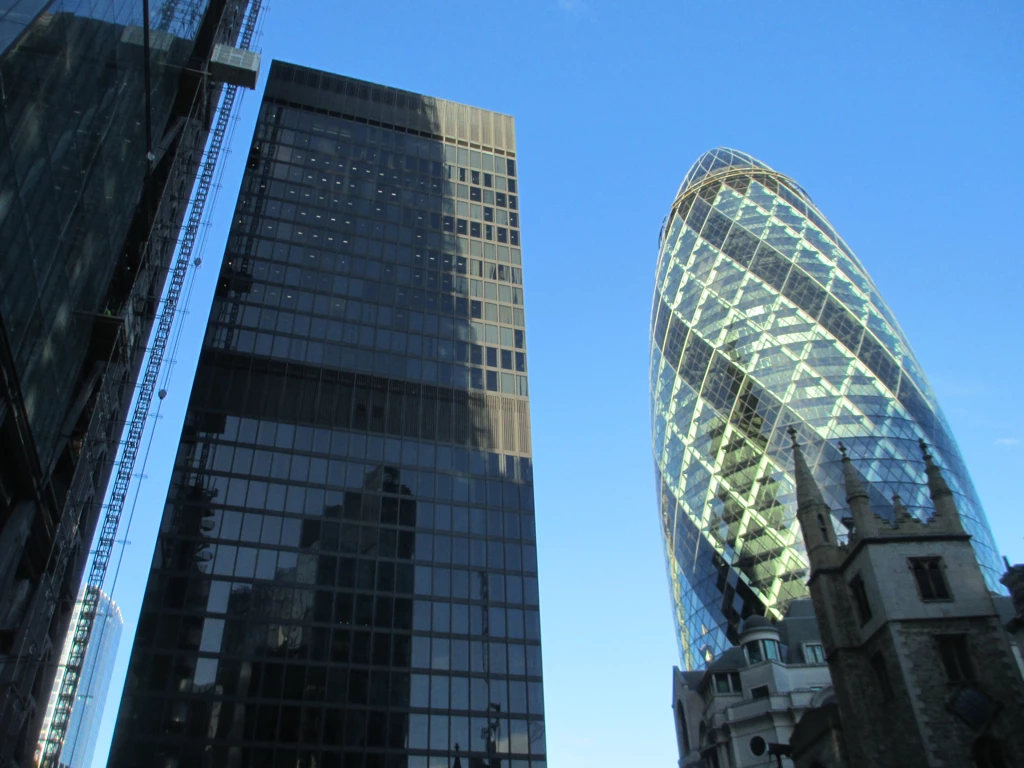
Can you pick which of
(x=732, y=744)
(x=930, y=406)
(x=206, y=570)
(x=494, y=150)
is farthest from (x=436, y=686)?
(x=930, y=406)

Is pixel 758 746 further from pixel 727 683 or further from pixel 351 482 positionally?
pixel 351 482

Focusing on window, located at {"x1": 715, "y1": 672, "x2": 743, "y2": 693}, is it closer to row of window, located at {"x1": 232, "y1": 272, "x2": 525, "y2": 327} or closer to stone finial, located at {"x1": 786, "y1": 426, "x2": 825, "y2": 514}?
stone finial, located at {"x1": 786, "y1": 426, "x2": 825, "y2": 514}

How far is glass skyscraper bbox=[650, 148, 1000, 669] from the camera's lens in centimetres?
6825

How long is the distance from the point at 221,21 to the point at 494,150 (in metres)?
25.6

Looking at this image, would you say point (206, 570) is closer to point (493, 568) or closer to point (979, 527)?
point (493, 568)

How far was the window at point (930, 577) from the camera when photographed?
31719 mm

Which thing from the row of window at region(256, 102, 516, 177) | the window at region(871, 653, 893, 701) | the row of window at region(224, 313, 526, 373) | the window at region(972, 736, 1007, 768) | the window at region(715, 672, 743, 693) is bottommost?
the window at region(972, 736, 1007, 768)

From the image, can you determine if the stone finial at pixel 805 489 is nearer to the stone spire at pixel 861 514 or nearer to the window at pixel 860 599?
the stone spire at pixel 861 514

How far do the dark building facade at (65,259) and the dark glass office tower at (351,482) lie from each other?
6.47 meters

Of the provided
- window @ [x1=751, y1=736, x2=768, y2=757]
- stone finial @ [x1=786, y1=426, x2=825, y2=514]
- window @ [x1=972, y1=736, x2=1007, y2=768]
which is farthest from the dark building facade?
window @ [x1=751, y1=736, x2=768, y2=757]

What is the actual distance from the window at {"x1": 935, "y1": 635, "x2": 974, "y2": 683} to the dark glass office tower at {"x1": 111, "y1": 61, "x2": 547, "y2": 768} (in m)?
20.8

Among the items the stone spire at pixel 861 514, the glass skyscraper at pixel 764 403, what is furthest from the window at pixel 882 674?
the glass skyscraper at pixel 764 403

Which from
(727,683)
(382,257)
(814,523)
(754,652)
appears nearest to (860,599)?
(814,523)

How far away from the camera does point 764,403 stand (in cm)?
7650
